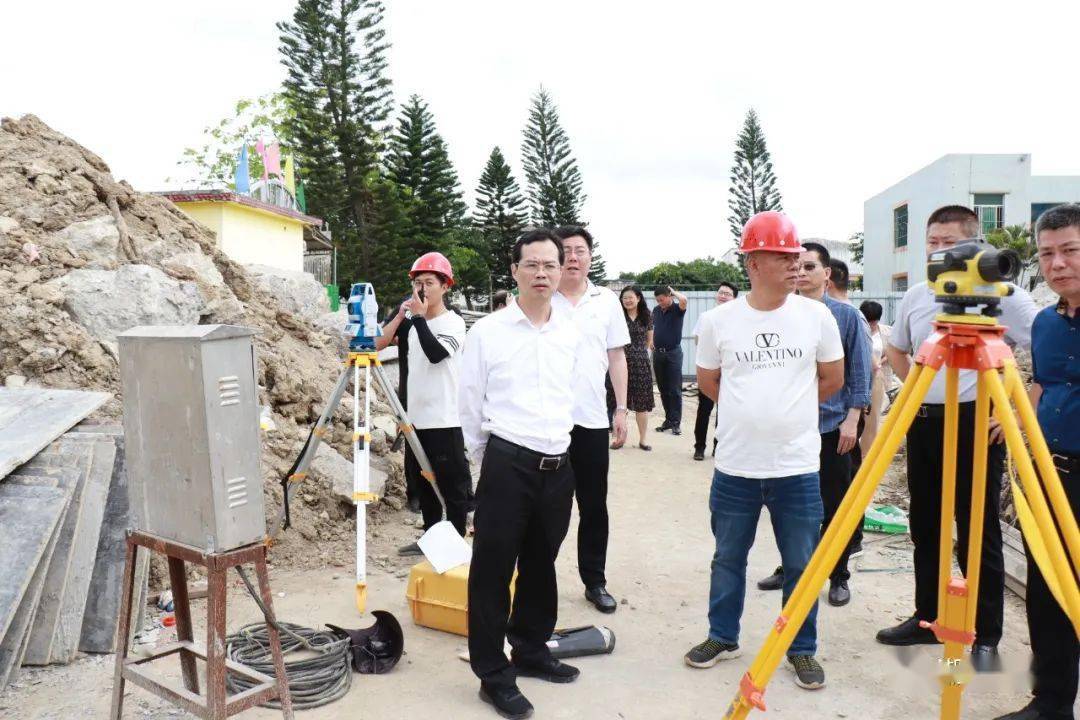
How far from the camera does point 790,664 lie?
10.6 ft

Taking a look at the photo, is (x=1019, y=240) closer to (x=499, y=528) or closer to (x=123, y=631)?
(x=499, y=528)

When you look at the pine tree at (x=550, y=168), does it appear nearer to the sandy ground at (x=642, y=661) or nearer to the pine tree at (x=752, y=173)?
the pine tree at (x=752, y=173)

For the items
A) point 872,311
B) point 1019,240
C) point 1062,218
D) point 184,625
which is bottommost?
point 184,625

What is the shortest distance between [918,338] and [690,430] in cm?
651

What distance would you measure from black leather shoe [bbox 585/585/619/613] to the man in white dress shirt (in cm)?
78

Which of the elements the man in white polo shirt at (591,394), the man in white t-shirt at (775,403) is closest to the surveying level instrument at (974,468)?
the man in white t-shirt at (775,403)

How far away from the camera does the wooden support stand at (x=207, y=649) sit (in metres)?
2.40

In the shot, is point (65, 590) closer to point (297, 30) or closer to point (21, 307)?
point (21, 307)

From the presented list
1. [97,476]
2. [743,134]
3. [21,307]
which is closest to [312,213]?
[743,134]

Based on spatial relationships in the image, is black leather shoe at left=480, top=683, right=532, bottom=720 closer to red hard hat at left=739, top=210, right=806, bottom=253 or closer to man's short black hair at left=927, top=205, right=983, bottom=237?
red hard hat at left=739, top=210, right=806, bottom=253

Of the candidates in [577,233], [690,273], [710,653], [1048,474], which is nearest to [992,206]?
[690,273]

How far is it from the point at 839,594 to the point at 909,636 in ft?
1.69

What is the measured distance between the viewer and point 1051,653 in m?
2.59

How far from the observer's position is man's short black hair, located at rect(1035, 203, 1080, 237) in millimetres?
2453
